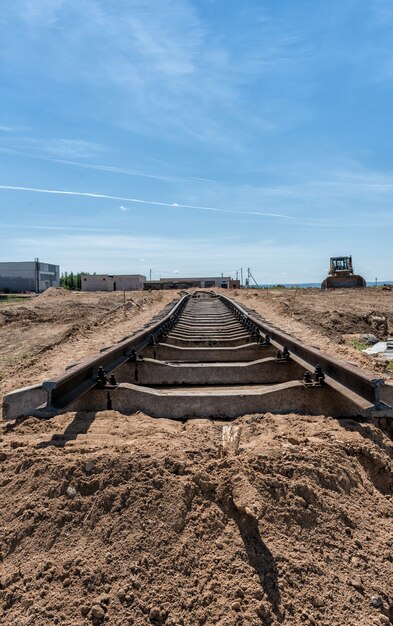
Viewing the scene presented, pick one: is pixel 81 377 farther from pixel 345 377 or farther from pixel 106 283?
pixel 106 283

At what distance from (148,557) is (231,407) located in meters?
1.85

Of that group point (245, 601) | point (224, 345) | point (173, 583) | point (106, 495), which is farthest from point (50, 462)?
point (224, 345)

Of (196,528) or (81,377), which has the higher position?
(81,377)

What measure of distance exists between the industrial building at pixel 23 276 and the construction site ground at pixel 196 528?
8540cm

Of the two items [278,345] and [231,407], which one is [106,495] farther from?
[278,345]

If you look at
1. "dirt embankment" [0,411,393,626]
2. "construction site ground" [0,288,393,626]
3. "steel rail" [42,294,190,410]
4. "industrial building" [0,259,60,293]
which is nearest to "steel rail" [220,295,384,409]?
"construction site ground" [0,288,393,626]

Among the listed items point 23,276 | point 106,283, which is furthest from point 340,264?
point 23,276

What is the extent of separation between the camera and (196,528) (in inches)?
83.7

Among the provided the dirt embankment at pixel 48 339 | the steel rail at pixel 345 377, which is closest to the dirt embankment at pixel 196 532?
the steel rail at pixel 345 377

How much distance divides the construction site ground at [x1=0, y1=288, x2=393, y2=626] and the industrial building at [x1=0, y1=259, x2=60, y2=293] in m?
85.4

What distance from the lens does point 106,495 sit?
2.30 m

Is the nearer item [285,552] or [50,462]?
[285,552]

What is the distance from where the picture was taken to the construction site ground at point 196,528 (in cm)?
181

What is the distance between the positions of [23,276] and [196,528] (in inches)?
3600
